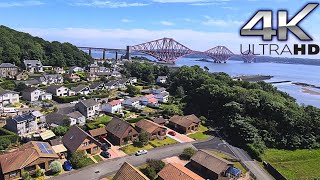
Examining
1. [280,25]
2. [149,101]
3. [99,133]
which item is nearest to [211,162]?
[99,133]

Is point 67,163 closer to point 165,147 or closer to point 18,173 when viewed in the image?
point 18,173

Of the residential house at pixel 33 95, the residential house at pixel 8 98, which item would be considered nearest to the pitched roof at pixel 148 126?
the residential house at pixel 33 95

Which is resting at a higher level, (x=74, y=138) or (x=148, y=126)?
(x=148, y=126)

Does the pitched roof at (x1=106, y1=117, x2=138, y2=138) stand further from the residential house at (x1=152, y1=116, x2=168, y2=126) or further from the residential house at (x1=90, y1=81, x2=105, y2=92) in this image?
the residential house at (x1=90, y1=81, x2=105, y2=92)

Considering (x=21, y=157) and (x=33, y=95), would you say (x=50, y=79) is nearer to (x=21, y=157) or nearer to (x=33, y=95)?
(x=33, y=95)

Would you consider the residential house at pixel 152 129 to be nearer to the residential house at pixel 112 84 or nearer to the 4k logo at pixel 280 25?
the 4k logo at pixel 280 25

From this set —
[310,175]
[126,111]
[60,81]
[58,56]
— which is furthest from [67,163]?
[58,56]
